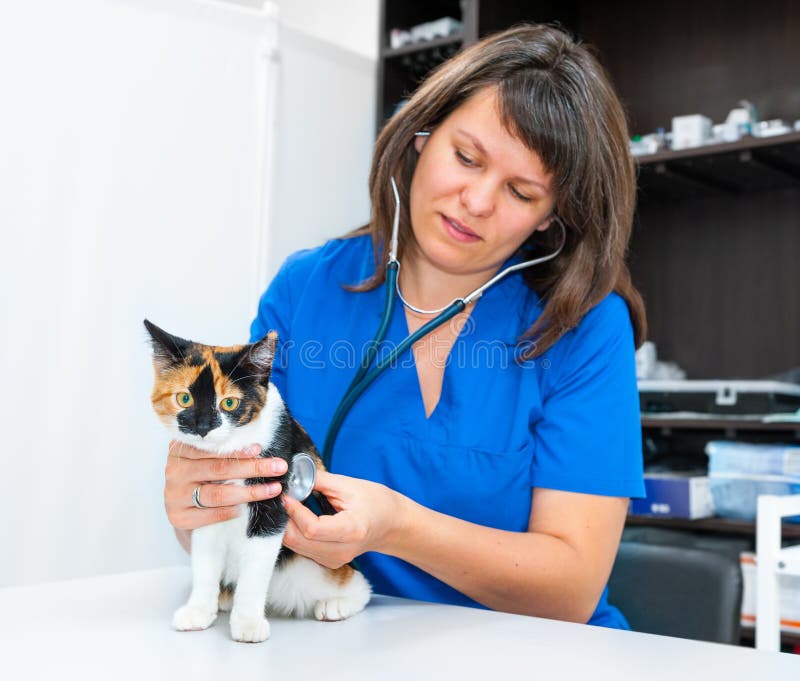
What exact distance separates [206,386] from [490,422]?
0.49m

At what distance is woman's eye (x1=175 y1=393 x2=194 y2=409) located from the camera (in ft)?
2.19

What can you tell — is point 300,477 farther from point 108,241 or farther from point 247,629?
point 108,241

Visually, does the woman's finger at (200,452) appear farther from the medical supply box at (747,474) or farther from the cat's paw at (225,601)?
the medical supply box at (747,474)

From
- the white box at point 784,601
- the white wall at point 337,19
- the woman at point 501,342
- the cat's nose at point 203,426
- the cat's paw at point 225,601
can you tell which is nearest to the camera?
the cat's nose at point 203,426

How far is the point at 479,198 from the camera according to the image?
100 centimetres

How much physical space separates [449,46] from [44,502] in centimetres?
150

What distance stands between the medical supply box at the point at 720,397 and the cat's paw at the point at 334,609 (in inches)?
50.9

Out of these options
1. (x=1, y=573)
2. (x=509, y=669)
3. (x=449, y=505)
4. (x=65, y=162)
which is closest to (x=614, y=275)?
(x=449, y=505)

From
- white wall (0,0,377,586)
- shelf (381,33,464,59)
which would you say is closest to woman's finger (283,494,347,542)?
white wall (0,0,377,586)

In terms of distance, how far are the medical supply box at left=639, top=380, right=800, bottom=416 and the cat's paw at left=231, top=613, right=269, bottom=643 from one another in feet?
4.66

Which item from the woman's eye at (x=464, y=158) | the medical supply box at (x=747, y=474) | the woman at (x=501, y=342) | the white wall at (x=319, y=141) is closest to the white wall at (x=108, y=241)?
the white wall at (x=319, y=141)

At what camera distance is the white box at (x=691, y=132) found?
75.0 inches

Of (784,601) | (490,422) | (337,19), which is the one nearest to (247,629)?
(490,422)

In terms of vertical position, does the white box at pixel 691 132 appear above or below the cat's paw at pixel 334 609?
above
